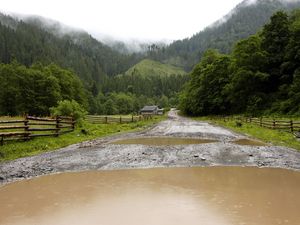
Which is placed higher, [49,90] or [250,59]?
[250,59]

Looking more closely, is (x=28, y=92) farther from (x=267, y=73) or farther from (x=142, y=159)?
(x=142, y=159)

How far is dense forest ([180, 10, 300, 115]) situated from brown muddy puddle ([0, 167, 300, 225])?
3716 cm

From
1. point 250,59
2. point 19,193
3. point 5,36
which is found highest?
point 5,36

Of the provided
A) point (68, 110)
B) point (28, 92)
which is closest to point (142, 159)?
point (68, 110)

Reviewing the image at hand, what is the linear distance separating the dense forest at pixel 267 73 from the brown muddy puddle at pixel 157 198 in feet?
122

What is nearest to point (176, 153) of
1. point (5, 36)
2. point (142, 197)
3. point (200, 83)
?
point (142, 197)

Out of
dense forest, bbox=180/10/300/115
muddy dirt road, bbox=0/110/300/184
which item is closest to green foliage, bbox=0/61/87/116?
dense forest, bbox=180/10/300/115

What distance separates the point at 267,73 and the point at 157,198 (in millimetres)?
53763

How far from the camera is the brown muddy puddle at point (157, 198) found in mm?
7680

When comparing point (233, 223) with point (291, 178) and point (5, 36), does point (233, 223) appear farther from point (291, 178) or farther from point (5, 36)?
point (5, 36)

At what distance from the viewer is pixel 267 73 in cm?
5775

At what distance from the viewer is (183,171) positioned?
1285 cm

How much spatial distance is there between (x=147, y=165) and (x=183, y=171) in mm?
1896

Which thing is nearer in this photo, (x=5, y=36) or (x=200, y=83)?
(x=200, y=83)
